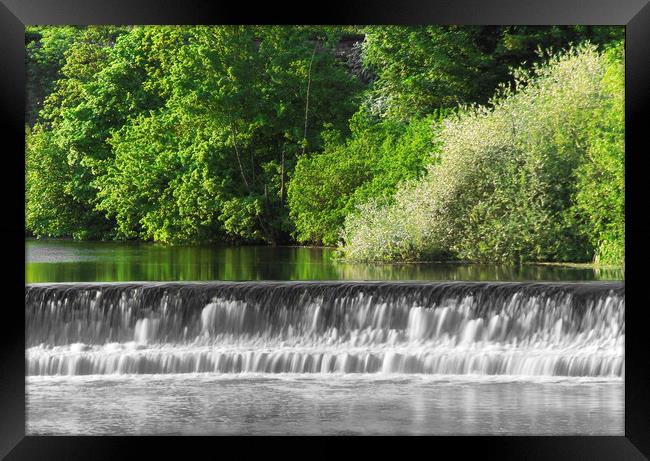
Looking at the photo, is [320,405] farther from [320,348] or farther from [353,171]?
[353,171]

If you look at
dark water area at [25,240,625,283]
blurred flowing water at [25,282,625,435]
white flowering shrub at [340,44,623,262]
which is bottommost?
blurred flowing water at [25,282,625,435]

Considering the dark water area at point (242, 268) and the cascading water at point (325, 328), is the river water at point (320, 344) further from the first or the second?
the dark water area at point (242, 268)

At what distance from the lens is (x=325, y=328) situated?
12766 mm

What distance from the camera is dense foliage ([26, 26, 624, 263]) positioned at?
58.2 ft

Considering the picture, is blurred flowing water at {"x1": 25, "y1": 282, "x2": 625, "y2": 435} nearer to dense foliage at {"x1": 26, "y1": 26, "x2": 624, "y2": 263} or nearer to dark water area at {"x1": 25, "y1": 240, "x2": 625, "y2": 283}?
dark water area at {"x1": 25, "y1": 240, "x2": 625, "y2": 283}

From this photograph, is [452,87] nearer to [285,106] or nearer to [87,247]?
[285,106]

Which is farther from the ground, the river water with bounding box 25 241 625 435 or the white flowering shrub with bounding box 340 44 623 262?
the white flowering shrub with bounding box 340 44 623 262

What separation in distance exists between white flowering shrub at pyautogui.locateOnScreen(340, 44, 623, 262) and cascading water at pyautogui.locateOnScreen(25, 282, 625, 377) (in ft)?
16.5

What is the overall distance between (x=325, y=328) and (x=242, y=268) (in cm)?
427

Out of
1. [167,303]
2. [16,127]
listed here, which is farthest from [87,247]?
[16,127]

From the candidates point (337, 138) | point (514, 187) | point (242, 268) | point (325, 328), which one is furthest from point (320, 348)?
point (337, 138)

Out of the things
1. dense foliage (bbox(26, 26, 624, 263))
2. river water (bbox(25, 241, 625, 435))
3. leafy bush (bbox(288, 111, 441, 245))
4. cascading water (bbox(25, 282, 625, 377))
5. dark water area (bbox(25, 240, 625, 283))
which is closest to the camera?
river water (bbox(25, 241, 625, 435))

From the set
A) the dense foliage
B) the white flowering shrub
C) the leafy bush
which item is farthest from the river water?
the leafy bush
